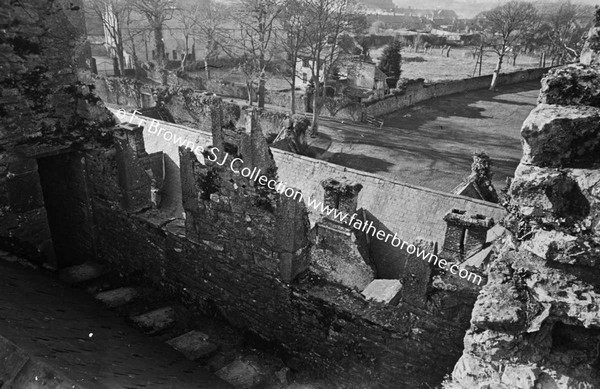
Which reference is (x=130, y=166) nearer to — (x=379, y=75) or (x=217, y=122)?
(x=217, y=122)

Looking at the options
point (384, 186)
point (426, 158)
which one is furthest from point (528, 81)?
point (384, 186)

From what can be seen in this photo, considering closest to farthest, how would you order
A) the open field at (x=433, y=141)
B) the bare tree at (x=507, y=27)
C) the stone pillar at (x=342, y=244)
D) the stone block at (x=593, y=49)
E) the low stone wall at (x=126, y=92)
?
the stone block at (x=593, y=49), the stone pillar at (x=342, y=244), the open field at (x=433, y=141), the low stone wall at (x=126, y=92), the bare tree at (x=507, y=27)

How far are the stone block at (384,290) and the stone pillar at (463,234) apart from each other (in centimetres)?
164

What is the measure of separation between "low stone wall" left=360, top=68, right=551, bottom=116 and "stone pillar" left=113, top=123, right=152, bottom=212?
27.2 meters

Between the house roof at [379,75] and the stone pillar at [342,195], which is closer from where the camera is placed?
the stone pillar at [342,195]

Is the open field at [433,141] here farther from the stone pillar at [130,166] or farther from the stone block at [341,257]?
the stone pillar at [130,166]

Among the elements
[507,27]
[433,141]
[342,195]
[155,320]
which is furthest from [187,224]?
[507,27]

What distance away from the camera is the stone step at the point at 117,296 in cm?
692

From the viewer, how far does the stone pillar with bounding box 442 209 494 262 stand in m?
11.4

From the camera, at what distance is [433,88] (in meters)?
42.2

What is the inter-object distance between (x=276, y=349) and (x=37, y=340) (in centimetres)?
329

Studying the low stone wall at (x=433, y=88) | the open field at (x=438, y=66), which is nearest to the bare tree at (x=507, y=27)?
the low stone wall at (x=433, y=88)

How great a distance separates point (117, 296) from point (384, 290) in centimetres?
676

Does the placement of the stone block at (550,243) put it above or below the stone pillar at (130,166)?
above
